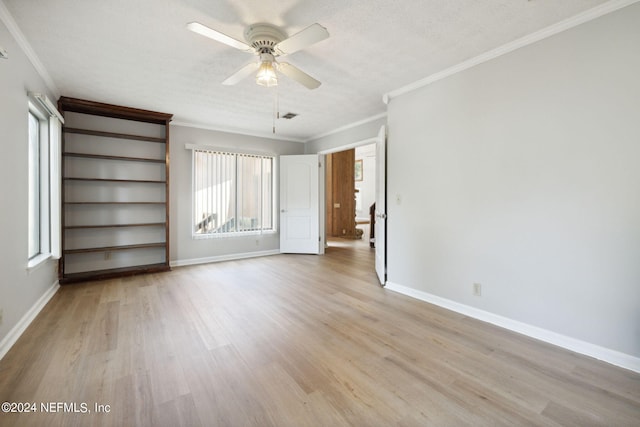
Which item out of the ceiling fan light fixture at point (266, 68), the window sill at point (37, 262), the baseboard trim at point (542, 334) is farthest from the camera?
the window sill at point (37, 262)

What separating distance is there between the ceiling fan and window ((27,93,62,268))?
7.74 feet

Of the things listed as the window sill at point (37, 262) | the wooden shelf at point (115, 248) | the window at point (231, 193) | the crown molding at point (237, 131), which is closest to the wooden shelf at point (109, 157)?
the window at point (231, 193)

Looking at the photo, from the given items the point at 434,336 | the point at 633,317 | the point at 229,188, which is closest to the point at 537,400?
the point at 434,336

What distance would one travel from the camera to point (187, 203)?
5.13m

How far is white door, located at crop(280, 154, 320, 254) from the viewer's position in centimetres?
610

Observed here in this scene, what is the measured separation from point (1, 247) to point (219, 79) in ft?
8.02

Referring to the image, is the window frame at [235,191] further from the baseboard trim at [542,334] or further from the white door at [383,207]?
the baseboard trim at [542,334]

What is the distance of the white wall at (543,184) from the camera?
2.00 metres

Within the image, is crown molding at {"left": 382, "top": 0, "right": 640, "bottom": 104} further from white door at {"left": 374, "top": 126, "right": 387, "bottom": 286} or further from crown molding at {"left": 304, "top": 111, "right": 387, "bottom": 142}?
crown molding at {"left": 304, "top": 111, "right": 387, "bottom": 142}

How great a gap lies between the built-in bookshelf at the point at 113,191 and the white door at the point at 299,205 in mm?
2291

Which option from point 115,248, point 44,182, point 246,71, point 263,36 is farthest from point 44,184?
point 263,36

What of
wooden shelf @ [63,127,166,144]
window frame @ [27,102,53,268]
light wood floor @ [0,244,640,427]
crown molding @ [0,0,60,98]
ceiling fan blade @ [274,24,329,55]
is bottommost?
light wood floor @ [0,244,640,427]

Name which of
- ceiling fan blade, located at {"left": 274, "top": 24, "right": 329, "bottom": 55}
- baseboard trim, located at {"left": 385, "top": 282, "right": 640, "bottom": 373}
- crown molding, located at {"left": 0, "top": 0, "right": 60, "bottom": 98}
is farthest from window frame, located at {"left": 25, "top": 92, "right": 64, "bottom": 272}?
baseboard trim, located at {"left": 385, "top": 282, "right": 640, "bottom": 373}

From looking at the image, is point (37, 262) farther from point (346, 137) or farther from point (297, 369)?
point (346, 137)
